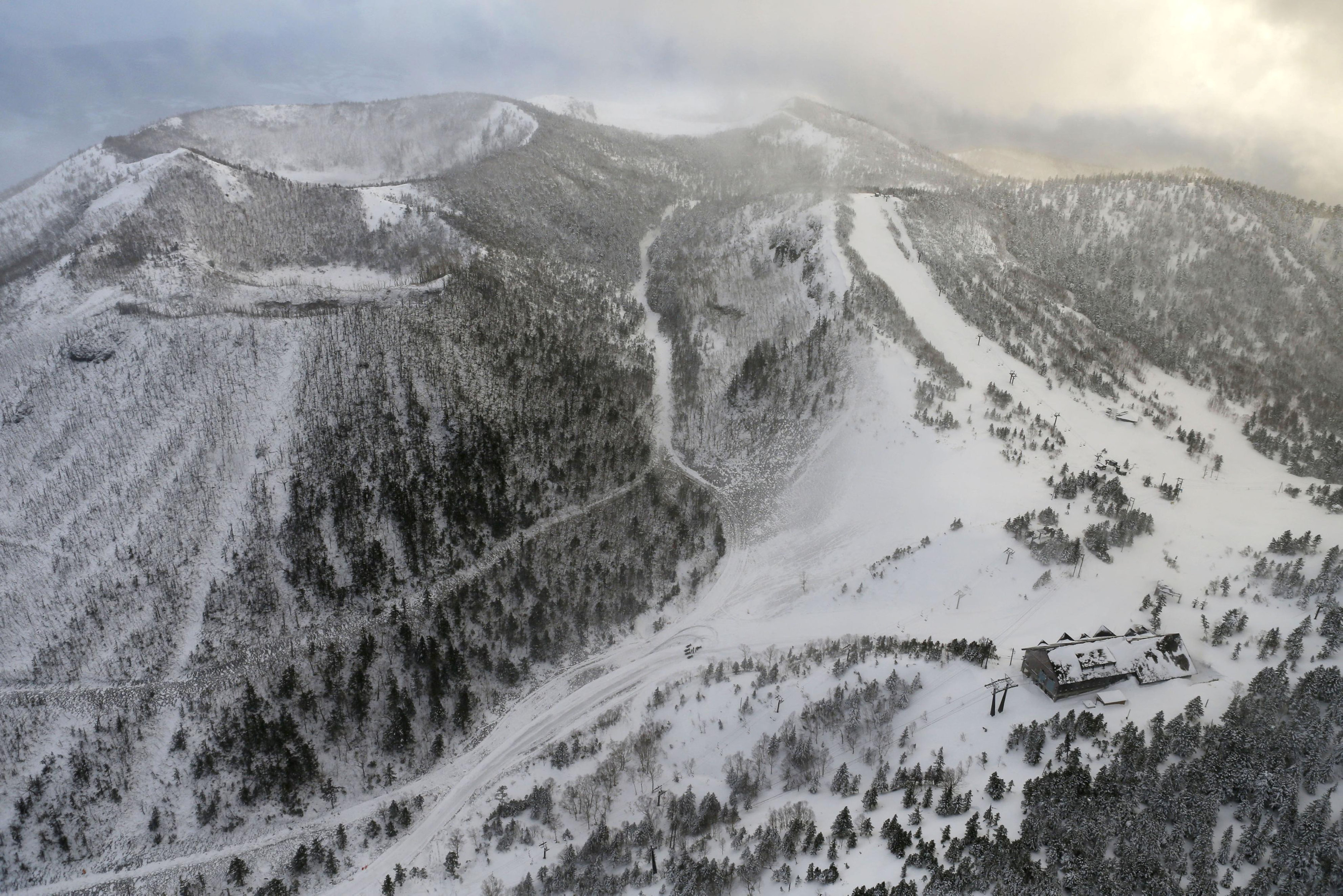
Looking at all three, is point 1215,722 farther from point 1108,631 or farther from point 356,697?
point 356,697

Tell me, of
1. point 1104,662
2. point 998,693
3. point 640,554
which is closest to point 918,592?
point 998,693

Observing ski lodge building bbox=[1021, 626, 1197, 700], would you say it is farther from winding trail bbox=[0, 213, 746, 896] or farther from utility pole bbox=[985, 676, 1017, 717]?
winding trail bbox=[0, 213, 746, 896]

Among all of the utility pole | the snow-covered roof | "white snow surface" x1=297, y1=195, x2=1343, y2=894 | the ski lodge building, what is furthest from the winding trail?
the snow-covered roof

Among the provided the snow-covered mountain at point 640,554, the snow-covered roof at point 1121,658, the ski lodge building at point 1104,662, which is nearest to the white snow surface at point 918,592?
the snow-covered mountain at point 640,554

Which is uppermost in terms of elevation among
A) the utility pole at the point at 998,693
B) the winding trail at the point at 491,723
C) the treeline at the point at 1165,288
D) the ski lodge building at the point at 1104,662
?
the treeline at the point at 1165,288

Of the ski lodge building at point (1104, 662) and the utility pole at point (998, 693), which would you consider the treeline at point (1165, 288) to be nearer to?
the ski lodge building at point (1104, 662)
